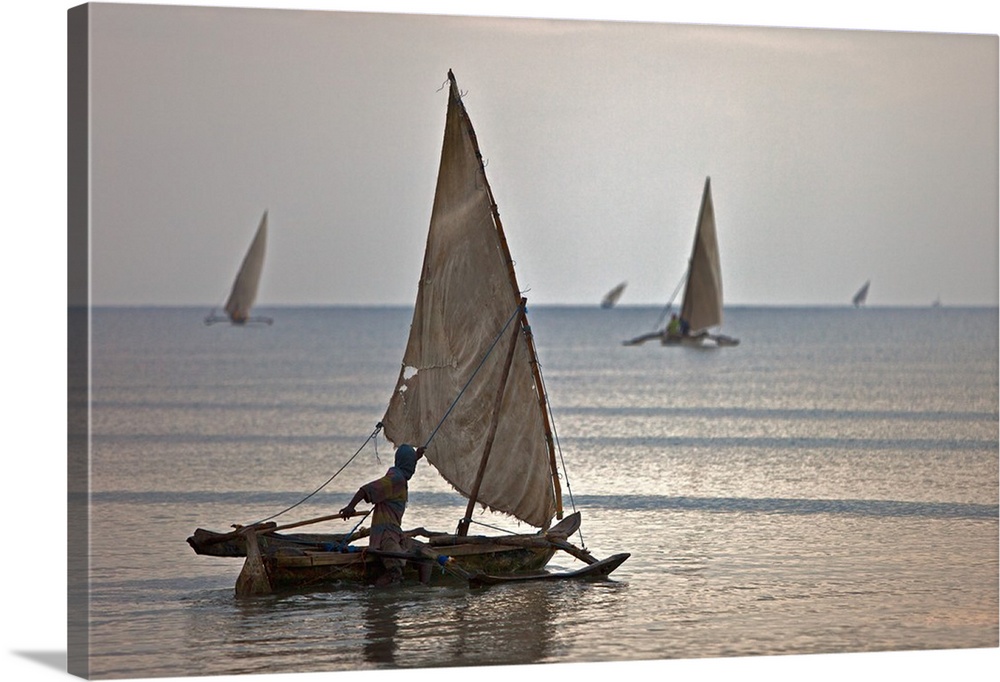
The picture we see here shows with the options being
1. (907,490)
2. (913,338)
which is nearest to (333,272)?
(907,490)

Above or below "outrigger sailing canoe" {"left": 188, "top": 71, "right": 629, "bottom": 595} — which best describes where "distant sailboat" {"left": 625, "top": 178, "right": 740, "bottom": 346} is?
above

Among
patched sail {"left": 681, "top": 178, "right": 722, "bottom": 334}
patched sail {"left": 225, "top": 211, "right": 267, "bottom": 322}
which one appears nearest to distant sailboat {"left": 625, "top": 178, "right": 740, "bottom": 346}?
patched sail {"left": 681, "top": 178, "right": 722, "bottom": 334}

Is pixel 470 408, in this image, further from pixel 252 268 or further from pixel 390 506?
pixel 252 268

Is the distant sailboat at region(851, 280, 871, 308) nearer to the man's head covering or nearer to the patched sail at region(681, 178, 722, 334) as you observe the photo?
the patched sail at region(681, 178, 722, 334)

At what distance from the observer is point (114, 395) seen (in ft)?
139

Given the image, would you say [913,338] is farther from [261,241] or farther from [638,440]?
[261,241]

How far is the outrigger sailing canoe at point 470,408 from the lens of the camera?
14.8 m

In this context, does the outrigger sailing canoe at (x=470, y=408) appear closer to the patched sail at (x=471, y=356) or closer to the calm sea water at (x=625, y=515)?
the patched sail at (x=471, y=356)

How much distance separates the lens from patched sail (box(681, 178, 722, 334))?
17795 mm

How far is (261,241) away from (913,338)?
6119 cm

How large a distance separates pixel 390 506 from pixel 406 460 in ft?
1.24

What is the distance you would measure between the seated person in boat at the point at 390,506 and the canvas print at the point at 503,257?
0.03 m

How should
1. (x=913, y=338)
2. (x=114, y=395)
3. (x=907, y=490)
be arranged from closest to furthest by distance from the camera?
(x=907, y=490), (x=114, y=395), (x=913, y=338)

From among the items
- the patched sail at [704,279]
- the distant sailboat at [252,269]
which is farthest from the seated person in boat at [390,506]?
the patched sail at [704,279]
